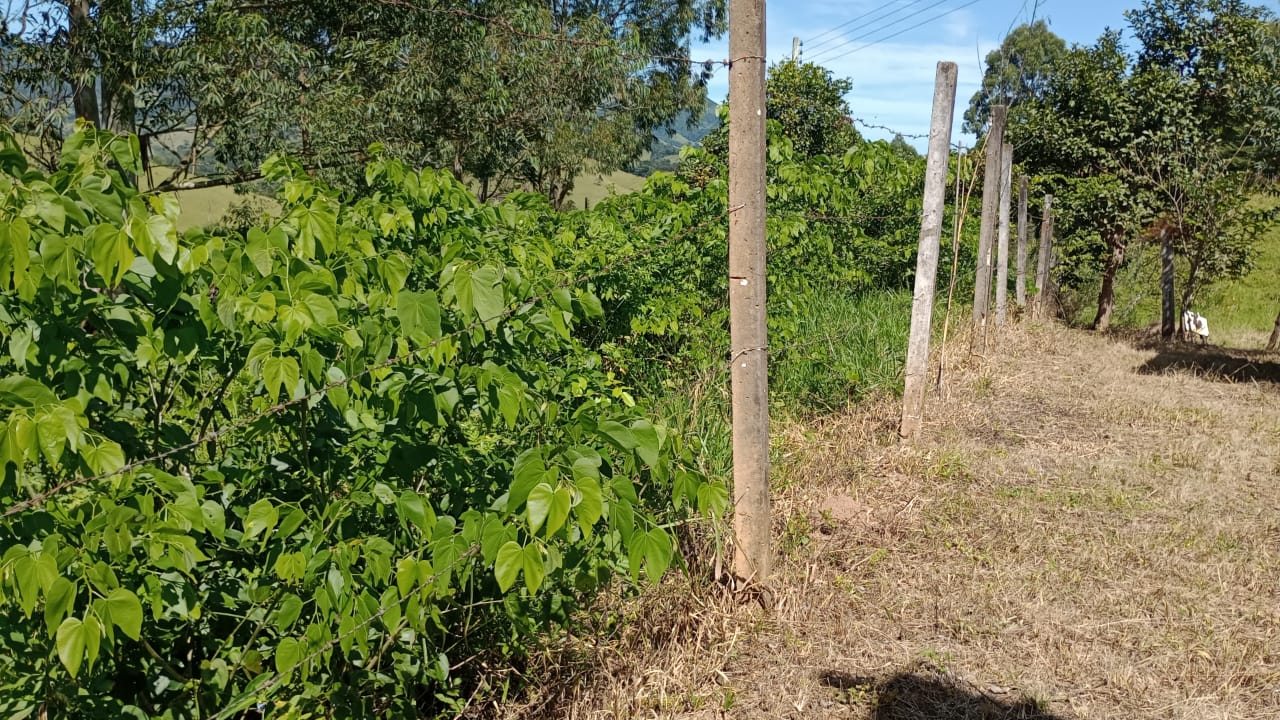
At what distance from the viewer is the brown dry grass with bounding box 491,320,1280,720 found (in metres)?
2.86

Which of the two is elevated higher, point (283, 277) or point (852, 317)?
point (283, 277)

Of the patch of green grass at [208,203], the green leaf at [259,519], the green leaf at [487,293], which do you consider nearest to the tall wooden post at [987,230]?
the green leaf at [487,293]

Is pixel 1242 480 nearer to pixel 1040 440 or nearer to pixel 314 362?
pixel 1040 440

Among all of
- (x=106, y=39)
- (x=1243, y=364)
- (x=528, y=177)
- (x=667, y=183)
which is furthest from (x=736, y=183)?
(x=528, y=177)

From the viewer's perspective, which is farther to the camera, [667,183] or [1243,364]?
[1243,364]

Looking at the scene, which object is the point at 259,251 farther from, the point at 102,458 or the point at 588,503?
the point at 588,503

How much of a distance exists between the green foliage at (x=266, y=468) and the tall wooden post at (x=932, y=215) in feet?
9.79

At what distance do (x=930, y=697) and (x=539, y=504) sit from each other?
194 centimetres

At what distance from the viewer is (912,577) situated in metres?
3.66

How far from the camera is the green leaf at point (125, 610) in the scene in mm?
1563

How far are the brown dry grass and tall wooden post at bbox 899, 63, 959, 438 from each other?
47 cm

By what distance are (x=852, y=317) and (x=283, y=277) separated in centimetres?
506

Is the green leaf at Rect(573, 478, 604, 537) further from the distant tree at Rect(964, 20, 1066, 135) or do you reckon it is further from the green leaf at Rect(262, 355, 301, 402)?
the distant tree at Rect(964, 20, 1066, 135)

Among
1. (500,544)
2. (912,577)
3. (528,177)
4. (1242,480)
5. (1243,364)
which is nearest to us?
(500,544)
